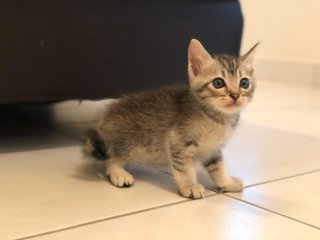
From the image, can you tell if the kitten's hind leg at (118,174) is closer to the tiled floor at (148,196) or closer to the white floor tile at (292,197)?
the tiled floor at (148,196)

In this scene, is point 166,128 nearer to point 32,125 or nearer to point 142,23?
point 142,23

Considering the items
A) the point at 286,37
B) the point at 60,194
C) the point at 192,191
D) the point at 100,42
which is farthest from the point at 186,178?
the point at 286,37

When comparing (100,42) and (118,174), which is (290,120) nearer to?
(100,42)

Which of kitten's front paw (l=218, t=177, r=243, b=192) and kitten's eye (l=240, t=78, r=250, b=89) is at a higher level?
kitten's eye (l=240, t=78, r=250, b=89)

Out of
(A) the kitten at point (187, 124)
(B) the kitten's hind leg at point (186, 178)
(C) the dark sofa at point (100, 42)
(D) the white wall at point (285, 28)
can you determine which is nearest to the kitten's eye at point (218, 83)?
(A) the kitten at point (187, 124)

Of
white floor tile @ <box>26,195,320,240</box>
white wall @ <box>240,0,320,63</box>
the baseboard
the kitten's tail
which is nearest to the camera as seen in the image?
white floor tile @ <box>26,195,320,240</box>

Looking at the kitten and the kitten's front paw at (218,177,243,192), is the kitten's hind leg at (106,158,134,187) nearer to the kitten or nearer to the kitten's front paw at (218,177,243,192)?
the kitten

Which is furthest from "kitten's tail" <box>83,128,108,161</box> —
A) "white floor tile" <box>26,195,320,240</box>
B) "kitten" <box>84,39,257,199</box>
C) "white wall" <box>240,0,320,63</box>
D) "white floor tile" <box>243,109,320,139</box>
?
"white wall" <box>240,0,320,63</box>
